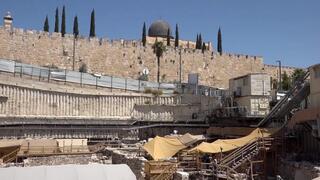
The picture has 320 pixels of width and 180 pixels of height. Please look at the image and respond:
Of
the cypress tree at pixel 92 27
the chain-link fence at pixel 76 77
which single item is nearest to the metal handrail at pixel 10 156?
the chain-link fence at pixel 76 77

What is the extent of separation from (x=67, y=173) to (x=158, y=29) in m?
45.5

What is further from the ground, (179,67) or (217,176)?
(179,67)

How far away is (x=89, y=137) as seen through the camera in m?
27.7

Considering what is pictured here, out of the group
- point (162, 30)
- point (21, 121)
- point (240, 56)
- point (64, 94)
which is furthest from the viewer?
point (162, 30)

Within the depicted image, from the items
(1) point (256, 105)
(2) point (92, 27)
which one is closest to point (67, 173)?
(1) point (256, 105)

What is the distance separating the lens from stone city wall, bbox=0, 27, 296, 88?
118 ft

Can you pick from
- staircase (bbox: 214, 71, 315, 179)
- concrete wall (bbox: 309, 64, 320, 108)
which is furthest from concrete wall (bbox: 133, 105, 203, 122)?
concrete wall (bbox: 309, 64, 320, 108)

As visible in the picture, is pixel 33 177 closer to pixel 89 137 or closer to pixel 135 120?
pixel 89 137

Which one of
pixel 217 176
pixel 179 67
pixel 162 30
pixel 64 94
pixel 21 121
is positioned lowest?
pixel 217 176

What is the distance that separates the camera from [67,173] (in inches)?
449

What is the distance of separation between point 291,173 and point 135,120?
1400 centimetres

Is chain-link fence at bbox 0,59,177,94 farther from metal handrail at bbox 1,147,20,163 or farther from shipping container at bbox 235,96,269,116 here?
metal handrail at bbox 1,147,20,163

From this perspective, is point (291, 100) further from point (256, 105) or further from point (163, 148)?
point (163, 148)

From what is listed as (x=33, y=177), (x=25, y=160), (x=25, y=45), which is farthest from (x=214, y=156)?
(x=25, y=45)
